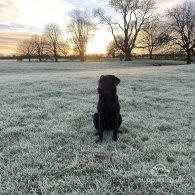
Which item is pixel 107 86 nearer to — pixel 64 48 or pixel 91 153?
pixel 91 153

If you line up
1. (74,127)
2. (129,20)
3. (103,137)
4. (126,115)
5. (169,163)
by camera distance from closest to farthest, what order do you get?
1. (169,163)
2. (103,137)
3. (74,127)
4. (126,115)
5. (129,20)

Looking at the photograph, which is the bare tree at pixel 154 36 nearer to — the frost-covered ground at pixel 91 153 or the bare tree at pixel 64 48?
the bare tree at pixel 64 48

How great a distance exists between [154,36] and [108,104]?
177 feet

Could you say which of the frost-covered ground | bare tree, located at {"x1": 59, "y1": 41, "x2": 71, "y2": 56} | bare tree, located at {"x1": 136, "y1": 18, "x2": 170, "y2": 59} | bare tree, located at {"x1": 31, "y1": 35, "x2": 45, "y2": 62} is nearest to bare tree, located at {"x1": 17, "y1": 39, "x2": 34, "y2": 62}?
bare tree, located at {"x1": 31, "y1": 35, "x2": 45, "y2": 62}

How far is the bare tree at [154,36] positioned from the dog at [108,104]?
41.3 meters

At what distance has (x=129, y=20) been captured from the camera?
55594 millimetres

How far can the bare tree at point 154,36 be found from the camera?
4494 cm

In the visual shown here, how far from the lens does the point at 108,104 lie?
545 centimetres

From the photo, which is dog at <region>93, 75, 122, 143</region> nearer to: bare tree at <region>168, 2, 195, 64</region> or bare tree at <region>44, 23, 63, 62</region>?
bare tree at <region>168, 2, 195, 64</region>

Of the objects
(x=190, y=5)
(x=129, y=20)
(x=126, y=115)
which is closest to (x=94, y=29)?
(x=129, y=20)

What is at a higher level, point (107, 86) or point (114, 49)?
point (114, 49)

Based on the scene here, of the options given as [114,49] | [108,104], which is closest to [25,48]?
[114,49]

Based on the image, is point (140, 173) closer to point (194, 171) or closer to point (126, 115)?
point (194, 171)

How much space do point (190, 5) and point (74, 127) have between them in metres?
47.7
